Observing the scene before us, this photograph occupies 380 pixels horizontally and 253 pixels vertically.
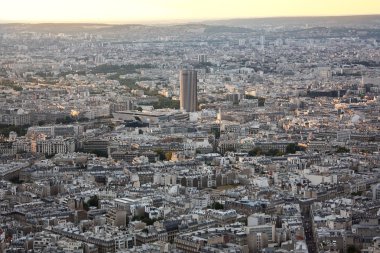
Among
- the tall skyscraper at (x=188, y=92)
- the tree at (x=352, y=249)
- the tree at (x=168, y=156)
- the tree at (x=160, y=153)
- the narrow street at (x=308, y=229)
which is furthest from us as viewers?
the tall skyscraper at (x=188, y=92)

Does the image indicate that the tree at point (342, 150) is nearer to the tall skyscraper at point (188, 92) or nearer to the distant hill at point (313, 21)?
the tall skyscraper at point (188, 92)

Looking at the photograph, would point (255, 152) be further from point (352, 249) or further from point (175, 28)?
point (175, 28)

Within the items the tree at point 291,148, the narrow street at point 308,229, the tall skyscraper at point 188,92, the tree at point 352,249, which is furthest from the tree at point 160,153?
Result: the tree at point 352,249

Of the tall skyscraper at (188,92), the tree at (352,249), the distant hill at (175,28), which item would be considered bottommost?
the distant hill at (175,28)

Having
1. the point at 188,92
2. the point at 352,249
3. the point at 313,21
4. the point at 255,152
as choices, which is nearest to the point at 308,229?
the point at 352,249

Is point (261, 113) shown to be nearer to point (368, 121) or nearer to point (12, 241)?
point (368, 121)

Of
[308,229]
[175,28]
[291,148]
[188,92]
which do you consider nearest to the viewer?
[308,229]

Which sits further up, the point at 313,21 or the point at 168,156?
the point at 168,156

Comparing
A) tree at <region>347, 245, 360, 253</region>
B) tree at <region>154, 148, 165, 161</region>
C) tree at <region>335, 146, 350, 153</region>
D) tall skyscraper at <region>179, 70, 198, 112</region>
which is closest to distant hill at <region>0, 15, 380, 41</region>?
tall skyscraper at <region>179, 70, 198, 112</region>

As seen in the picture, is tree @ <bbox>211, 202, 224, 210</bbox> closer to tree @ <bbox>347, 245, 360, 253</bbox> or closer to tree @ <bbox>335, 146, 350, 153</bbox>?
tree @ <bbox>347, 245, 360, 253</bbox>
